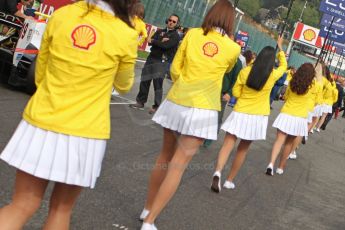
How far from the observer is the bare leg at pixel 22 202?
2.93 meters

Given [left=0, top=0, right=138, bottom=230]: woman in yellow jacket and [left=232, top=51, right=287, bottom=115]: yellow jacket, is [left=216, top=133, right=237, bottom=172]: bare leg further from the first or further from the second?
[left=0, top=0, right=138, bottom=230]: woman in yellow jacket

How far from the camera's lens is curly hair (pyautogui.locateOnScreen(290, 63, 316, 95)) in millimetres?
8602

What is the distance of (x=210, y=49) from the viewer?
4.76 m

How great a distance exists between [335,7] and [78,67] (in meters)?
17.3

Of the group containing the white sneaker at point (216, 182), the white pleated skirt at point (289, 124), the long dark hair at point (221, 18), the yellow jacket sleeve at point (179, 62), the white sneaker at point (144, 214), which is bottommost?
the white sneaker at point (216, 182)

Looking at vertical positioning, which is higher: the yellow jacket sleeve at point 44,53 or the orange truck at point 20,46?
the yellow jacket sleeve at point 44,53

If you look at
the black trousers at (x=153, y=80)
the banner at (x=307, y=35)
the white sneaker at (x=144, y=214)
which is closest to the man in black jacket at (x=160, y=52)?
the black trousers at (x=153, y=80)

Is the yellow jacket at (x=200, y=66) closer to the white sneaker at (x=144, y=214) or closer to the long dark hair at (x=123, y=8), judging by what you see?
the white sneaker at (x=144, y=214)

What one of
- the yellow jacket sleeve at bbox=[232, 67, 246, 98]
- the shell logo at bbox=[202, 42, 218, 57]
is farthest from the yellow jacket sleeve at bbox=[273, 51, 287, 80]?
the shell logo at bbox=[202, 42, 218, 57]

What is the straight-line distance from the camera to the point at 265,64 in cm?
688

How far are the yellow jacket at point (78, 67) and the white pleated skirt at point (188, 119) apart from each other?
1711 millimetres

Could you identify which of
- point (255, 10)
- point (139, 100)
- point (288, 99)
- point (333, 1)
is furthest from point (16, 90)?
point (255, 10)

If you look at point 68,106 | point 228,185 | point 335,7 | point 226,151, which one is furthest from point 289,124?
point 335,7

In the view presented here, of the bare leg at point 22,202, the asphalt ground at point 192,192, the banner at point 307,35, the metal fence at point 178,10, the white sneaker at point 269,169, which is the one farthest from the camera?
the banner at point 307,35
